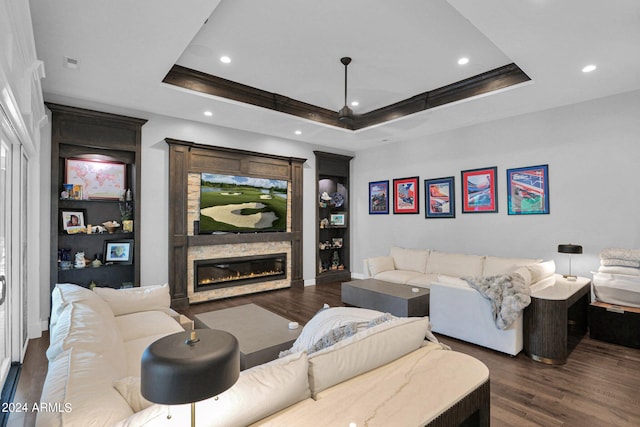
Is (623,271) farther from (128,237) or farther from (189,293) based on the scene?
(128,237)

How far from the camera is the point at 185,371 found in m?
0.79

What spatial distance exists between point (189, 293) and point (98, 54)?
136 inches

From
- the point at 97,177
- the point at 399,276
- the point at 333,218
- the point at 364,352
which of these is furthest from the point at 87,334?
the point at 333,218

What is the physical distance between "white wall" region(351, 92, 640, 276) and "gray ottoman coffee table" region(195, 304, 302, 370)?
3739 millimetres

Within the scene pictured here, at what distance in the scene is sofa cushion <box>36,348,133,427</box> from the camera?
100cm

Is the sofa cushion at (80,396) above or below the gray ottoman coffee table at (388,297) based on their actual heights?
above

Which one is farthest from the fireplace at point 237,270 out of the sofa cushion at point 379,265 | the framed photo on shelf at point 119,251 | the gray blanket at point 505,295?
the gray blanket at point 505,295

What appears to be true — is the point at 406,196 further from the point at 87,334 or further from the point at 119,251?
the point at 87,334

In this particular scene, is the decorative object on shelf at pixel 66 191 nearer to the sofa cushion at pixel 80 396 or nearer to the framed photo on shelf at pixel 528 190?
the sofa cushion at pixel 80 396

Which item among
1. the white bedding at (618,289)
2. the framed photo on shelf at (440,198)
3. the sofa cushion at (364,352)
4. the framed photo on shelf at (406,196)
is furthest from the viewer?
the framed photo on shelf at (406,196)

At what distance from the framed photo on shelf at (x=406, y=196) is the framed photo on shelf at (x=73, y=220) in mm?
5187

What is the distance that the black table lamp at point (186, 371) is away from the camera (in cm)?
79

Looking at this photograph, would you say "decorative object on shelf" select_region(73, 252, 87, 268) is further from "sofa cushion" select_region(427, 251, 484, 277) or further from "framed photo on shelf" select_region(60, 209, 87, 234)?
"sofa cushion" select_region(427, 251, 484, 277)

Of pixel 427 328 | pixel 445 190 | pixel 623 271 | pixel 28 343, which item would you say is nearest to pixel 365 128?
pixel 445 190
